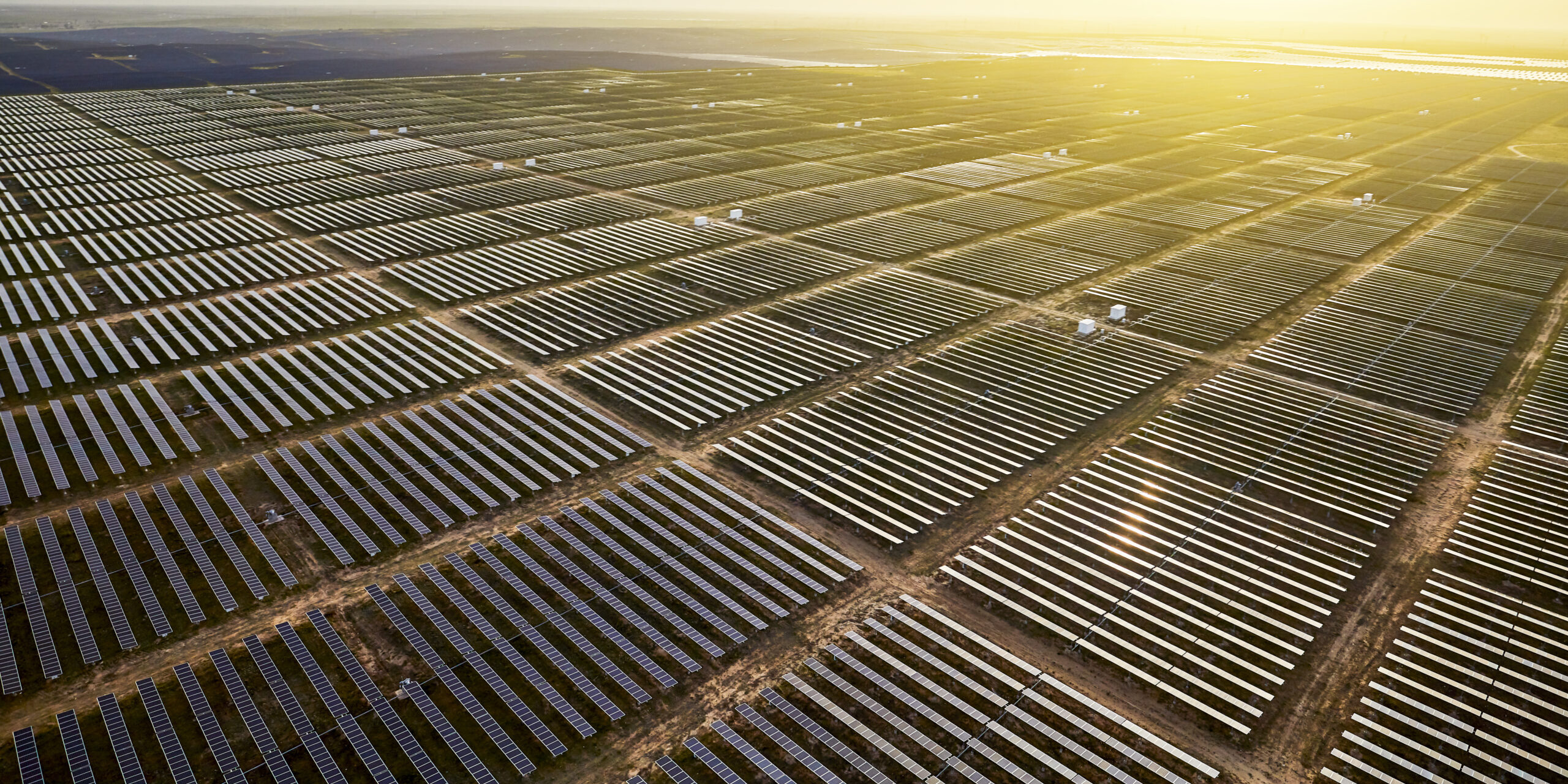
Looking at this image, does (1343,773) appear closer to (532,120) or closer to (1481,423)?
(1481,423)

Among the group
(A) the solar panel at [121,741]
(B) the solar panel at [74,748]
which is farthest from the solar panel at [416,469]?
(B) the solar panel at [74,748]

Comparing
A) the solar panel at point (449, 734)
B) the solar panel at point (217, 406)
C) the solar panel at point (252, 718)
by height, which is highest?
the solar panel at point (217, 406)

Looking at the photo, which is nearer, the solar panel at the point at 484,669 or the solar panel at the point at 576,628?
the solar panel at the point at 484,669

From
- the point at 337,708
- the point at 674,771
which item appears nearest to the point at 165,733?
the point at 337,708

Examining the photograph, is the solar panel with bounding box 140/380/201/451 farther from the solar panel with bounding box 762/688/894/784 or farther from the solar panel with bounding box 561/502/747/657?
the solar panel with bounding box 762/688/894/784

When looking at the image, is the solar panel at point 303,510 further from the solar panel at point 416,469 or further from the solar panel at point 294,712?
the solar panel at point 294,712

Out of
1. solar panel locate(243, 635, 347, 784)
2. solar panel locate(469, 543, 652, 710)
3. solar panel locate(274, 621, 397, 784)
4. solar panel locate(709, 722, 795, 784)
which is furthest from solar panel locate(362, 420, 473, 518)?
solar panel locate(709, 722, 795, 784)
